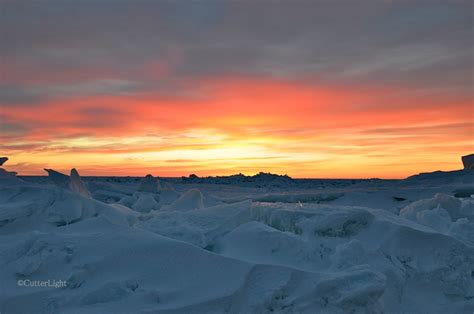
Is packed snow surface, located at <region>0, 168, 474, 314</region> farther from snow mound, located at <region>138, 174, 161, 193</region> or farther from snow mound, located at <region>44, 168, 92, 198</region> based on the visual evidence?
snow mound, located at <region>138, 174, 161, 193</region>

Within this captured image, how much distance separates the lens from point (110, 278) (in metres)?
3.35

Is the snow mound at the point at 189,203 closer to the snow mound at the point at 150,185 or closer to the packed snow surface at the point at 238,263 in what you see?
the packed snow surface at the point at 238,263

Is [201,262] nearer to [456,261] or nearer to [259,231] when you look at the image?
[259,231]

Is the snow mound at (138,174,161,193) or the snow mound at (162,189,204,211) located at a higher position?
the snow mound at (138,174,161,193)

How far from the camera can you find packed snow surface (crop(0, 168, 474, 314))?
10.3ft

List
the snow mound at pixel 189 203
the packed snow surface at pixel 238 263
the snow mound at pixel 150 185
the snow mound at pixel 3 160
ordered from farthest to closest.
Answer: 1. the snow mound at pixel 150 185
2. the snow mound at pixel 3 160
3. the snow mound at pixel 189 203
4. the packed snow surface at pixel 238 263

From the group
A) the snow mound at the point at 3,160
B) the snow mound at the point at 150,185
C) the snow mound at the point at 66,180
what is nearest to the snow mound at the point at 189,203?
the snow mound at the point at 66,180

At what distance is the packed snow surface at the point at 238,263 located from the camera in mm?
3137

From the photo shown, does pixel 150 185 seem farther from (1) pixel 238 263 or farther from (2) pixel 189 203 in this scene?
(1) pixel 238 263

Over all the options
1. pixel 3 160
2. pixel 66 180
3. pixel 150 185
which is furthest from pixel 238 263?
pixel 150 185

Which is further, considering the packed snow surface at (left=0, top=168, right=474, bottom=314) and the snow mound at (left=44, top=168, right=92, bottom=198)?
the snow mound at (left=44, top=168, right=92, bottom=198)

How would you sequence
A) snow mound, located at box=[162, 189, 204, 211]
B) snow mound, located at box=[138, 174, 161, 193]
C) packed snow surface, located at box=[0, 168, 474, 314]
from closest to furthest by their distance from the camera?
packed snow surface, located at box=[0, 168, 474, 314] → snow mound, located at box=[162, 189, 204, 211] → snow mound, located at box=[138, 174, 161, 193]

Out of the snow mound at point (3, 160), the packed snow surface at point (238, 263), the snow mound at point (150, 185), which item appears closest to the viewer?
the packed snow surface at point (238, 263)

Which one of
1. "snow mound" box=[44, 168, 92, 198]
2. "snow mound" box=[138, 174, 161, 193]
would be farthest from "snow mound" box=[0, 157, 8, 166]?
"snow mound" box=[138, 174, 161, 193]
